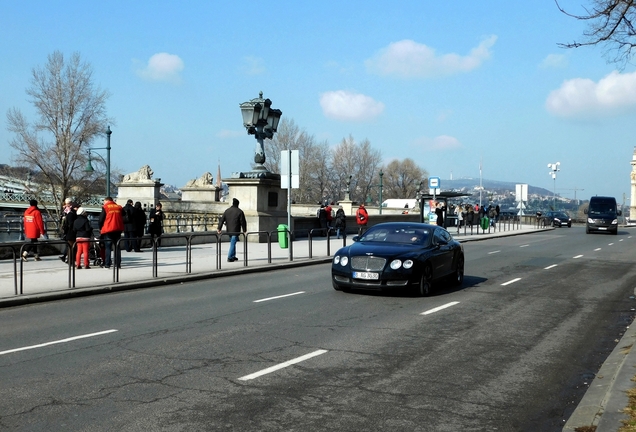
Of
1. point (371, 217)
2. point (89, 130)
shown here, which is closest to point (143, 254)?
point (371, 217)

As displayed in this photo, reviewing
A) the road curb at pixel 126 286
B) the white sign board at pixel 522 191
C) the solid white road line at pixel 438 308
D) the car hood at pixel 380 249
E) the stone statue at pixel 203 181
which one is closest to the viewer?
the solid white road line at pixel 438 308

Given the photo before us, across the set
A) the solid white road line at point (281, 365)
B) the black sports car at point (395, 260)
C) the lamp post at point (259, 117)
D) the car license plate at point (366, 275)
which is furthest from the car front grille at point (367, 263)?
the lamp post at point (259, 117)

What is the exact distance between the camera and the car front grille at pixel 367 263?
46.6 feet

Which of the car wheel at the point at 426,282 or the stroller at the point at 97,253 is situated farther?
the stroller at the point at 97,253

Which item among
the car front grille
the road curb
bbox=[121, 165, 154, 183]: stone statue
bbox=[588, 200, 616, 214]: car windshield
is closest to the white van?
bbox=[588, 200, 616, 214]: car windshield

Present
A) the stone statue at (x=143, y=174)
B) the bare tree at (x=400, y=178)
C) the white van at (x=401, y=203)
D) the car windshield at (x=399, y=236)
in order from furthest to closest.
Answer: the bare tree at (x=400, y=178) → the white van at (x=401, y=203) → the stone statue at (x=143, y=174) → the car windshield at (x=399, y=236)

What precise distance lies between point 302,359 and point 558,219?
2616 inches

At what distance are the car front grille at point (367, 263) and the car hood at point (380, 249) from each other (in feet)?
0.32

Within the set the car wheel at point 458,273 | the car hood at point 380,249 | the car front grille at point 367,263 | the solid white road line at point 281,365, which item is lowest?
the solid white road line at point 281,365

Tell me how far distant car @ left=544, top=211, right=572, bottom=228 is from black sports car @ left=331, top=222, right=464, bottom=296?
57.5 meters

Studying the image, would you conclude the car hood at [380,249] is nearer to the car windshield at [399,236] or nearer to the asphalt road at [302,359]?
the car windshield at [399,236]

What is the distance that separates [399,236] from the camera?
51.4 ft

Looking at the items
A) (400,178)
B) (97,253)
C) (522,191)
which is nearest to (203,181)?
(522,191)

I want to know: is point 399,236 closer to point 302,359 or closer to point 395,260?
point 395,260
